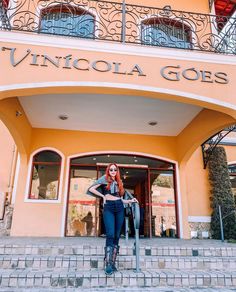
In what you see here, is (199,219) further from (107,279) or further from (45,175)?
(107,279)

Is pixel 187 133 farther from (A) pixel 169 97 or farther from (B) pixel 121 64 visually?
(B) pixel 121 64

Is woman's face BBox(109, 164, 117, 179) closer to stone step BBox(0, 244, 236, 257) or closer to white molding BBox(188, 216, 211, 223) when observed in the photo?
stone step BBox(0, 244, 236, 257)

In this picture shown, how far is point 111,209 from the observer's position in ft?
11.7

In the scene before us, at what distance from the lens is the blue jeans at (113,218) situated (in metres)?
3.46

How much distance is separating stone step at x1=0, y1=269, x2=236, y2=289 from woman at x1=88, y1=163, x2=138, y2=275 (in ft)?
0.58

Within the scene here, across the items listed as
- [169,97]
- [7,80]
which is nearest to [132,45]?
[169,97]

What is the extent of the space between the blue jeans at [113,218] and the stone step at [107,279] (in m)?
0.48

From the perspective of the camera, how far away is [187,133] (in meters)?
7.61

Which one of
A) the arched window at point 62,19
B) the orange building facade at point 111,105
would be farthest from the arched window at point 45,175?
the arched window at point 62,19

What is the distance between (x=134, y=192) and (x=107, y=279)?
17.0 feet

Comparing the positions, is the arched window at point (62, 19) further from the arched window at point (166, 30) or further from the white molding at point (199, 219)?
the white molding at point (199, 219)

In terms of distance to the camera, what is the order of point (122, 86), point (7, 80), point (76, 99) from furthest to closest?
point (76, 99)
point (122, 86)
point (7, 80)

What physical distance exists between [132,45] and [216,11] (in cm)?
663

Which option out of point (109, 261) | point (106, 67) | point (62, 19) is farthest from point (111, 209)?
point (62, 19)
